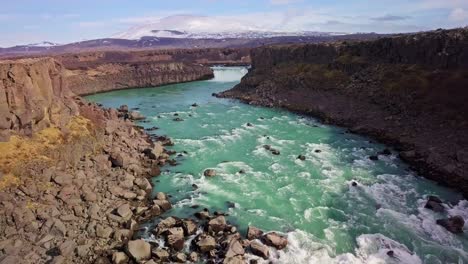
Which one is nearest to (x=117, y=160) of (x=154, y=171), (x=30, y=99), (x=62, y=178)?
(x=154, y=171)

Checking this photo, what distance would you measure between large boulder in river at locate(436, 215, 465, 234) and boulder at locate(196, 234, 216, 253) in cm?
1256

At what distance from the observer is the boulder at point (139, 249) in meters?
18.4

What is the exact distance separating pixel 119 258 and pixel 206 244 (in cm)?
422

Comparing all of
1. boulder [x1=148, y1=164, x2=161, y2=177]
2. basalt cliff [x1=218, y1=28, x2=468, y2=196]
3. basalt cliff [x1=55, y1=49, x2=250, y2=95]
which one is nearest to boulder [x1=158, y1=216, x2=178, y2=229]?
boulder [x1=148, y1=164, x2=161, y2=177]

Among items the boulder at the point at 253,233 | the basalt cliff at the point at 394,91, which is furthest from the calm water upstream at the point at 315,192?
the basalt cliff at the point at 394,91

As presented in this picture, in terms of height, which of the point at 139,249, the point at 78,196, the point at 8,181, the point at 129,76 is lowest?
the point at 139,249

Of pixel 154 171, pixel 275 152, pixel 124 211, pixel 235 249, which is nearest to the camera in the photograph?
pixel 235 249

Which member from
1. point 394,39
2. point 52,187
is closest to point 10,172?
point 52,187

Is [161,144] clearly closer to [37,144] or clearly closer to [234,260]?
[37,144]

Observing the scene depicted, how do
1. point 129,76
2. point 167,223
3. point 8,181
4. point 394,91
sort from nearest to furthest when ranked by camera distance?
point 167,223 < point 8,181 < point 394,91 < point 129,76

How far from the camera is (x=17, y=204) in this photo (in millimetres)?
20703

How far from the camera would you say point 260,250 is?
1883 cm

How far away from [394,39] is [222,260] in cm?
4200

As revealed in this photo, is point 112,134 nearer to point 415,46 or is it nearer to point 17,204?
point 17,204
